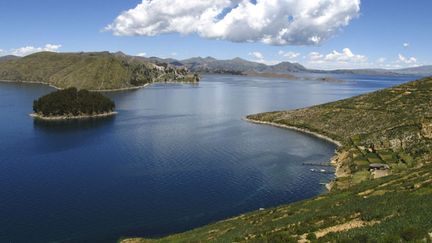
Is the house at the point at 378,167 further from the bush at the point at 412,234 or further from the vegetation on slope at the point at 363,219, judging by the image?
the bush at the point at 412,234

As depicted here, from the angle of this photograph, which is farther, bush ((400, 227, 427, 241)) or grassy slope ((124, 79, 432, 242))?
grassy slope ((124, 79, 432, 242))

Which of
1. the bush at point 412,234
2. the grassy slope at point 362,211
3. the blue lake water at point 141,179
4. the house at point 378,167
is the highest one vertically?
the bush at point 412,234

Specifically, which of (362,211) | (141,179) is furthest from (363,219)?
(141,179)

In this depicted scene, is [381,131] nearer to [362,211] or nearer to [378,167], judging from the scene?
[378,167]

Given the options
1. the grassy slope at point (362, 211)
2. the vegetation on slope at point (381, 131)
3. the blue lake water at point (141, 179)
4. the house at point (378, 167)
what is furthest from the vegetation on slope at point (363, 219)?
the house at point (378, 167)

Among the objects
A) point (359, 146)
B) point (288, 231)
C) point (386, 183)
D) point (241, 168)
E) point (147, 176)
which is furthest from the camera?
point (359, 146)

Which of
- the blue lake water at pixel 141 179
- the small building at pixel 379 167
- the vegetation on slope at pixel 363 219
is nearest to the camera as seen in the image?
the vegetation on slope at pixel 363 219

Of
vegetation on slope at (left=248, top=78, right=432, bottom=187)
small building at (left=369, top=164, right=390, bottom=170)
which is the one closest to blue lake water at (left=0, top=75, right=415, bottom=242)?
vegetation on slope at (left=248, top=78, right=432, bottom=187)

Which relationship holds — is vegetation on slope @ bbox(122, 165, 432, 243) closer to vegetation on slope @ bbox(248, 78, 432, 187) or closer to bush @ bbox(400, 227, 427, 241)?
bush @ bbox(400, 227, 427, 241)

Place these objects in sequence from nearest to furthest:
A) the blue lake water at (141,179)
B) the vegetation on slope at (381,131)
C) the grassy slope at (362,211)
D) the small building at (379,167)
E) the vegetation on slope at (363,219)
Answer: the vegetation on slope at (363,219) < the grassy slope at (362,211) < the blue lake water at (141,179) < the small building at (379,167) < the vegetation on slope at (381,131)

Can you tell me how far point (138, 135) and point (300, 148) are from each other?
221 feet

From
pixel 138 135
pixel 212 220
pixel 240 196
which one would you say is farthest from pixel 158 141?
pixel 212 220

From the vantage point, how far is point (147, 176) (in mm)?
111562

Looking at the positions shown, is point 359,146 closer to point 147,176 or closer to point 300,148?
point 300,148
